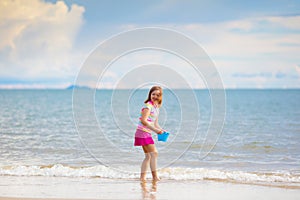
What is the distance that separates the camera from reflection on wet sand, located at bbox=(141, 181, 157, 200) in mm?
6644

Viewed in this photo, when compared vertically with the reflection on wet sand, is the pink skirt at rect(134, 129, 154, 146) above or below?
above

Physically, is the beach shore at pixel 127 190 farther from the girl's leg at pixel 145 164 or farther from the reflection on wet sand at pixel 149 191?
the girl's leg at pixel 145 164

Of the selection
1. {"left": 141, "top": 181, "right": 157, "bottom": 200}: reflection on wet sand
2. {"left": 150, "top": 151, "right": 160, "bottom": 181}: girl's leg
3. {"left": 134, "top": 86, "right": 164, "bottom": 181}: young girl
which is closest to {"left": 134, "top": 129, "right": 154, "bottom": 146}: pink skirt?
{"left": 134, "top": 86, "right": 164, "bottom": 181}: young girl

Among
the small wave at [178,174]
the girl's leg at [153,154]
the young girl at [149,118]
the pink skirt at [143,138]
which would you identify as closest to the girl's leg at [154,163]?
the girl's leg at [153,154]

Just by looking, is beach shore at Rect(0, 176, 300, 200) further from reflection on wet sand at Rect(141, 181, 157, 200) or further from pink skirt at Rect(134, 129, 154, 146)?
pink skirt at Rect(134, 129, 154, 146)

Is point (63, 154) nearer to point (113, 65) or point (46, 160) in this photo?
point (46, 160)

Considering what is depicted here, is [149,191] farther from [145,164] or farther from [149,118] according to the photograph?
[149,118]

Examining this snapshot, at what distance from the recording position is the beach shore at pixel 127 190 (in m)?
6.65

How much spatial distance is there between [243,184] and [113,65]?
5814mm

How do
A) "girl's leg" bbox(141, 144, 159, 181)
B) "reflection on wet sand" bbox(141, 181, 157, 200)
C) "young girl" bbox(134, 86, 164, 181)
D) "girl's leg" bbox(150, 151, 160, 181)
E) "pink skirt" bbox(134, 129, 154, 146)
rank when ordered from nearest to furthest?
"reflection on wet sand" bbox(141, 181, 157, 200) → "young girl" bbox(134, 86, 164, 181) → "pink skirt" bbox(134, 129, 154, 146) → "girl's leg" bbox(141, 144, 159, 181) → "girl's leg" bbox(150, 151, 160, 181)

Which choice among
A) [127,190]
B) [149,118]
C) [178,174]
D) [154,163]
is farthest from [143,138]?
[178,174]

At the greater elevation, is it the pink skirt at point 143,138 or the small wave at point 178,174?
the pink skirt at point 143,138

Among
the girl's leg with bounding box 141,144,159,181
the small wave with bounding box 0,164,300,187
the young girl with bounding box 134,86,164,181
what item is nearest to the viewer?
the young girl with bounding box 134,86,164,181

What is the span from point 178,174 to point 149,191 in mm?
1778
